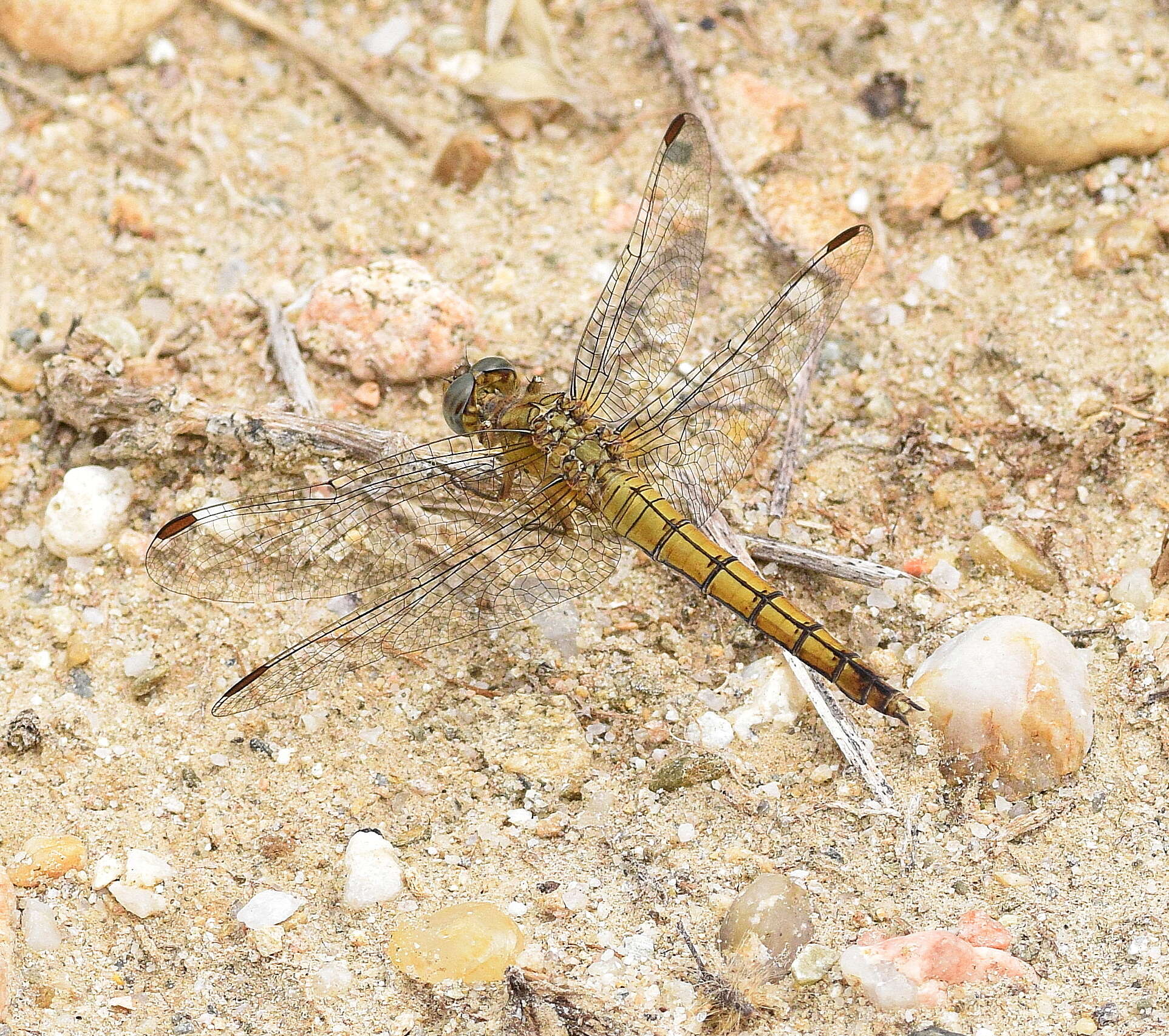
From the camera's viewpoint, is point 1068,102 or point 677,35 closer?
point 1068,102

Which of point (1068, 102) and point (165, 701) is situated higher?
point (1068, 102)

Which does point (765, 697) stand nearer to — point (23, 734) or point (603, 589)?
point (603, 589)

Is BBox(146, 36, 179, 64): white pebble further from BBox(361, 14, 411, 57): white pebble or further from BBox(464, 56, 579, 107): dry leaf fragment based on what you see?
BBox(464, 56, 579, 107): dry leaf fragment

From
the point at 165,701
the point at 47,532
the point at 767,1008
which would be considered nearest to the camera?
the point at 767,1008

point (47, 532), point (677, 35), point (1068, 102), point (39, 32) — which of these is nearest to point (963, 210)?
point (1068, 102)

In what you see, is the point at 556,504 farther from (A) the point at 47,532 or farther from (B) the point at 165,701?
(A) the point at 47,532

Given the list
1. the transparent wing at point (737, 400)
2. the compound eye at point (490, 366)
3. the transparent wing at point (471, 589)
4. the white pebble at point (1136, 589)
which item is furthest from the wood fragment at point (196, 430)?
the white pebble at point (1136, 589)

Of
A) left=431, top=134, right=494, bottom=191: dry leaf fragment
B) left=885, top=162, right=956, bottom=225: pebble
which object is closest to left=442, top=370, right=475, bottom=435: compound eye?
left=431, top=134, right=494, bottom=191: dry leaf fragment
